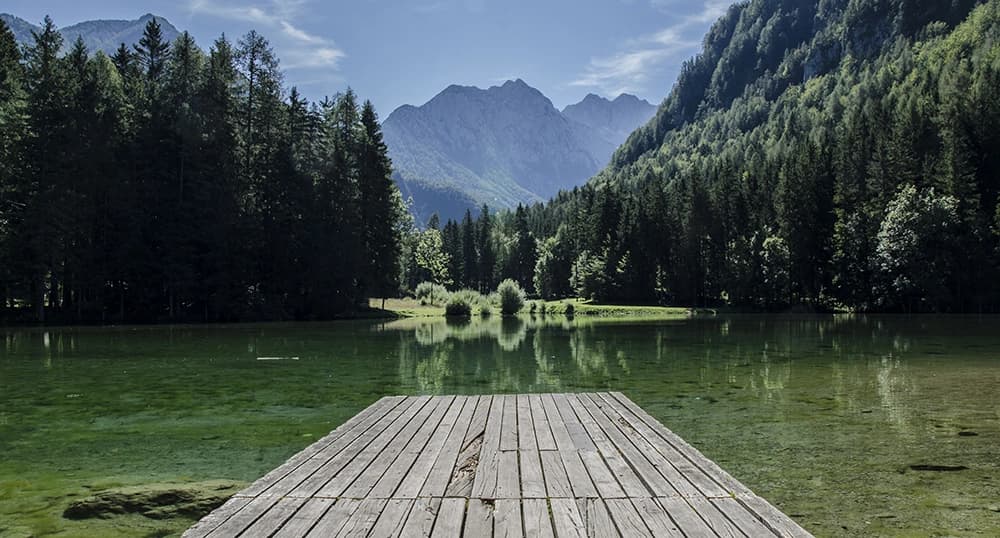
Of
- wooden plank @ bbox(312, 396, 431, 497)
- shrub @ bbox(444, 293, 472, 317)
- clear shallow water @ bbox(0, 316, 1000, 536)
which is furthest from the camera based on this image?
shrub @ bbox(444, 293, 472, 317)

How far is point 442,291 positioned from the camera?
10350cm

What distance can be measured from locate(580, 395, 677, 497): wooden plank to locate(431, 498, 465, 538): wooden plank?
168 centimetres

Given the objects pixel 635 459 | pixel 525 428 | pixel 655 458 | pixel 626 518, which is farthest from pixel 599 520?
pixel 525 428

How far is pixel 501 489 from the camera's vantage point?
237 inches

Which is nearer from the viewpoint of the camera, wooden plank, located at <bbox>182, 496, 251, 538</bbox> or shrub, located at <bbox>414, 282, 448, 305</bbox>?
wooden plank, located at <bbox>182, 496, 251, 538</bbox>

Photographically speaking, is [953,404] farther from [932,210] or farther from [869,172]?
[869,172]

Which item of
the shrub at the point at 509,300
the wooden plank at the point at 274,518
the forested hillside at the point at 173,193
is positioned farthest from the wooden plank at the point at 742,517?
the shrub at the point at 509,300

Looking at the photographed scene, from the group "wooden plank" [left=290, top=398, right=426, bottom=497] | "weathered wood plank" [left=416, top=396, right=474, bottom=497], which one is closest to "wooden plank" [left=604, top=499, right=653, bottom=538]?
"weathered wood plank" [left=416, top=396, right=474, bottom=497]

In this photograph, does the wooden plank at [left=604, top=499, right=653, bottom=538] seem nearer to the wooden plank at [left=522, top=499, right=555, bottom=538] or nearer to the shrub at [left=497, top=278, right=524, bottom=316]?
the wooden plank at [left=522, top=499, right=555, bottom=538]

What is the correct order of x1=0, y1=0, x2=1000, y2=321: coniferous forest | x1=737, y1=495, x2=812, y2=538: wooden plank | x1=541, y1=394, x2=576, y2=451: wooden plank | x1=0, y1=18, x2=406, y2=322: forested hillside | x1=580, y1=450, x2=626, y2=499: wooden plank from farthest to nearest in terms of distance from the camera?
x1=0, y1=0, x2=1000, y2=321: coniferous forest → x1=0, y1=18, x2=406, y2=322: forested hillside → x1=541, y1=394, x2=576, y2=451: wooden plank → x1=580, y1=450, x2=626, y2=499: wooden plank → x1=737, y1=495, x2=812, y2=538: wooden plank

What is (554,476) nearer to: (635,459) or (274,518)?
(635,459)

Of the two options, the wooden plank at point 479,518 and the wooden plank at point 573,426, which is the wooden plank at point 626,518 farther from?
the wooden plank at point 573,426

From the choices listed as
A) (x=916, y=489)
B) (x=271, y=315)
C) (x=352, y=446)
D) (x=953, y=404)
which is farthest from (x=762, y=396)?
(x=271, y=315)

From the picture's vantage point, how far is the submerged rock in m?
8.88
